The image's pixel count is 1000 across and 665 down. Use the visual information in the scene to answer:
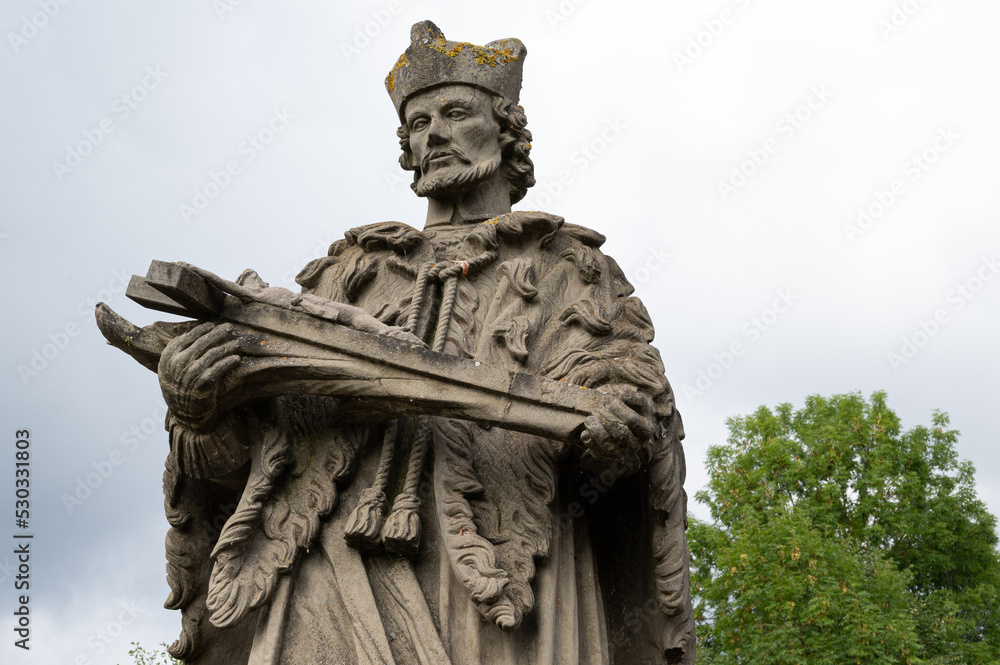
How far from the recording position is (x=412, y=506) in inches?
223

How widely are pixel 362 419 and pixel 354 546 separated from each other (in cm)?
55

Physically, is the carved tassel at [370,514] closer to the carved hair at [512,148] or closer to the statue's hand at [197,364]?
the statue's hand at [197,364]

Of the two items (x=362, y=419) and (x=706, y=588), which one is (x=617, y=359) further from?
(x=706, y=588)

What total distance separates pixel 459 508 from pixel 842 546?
12.5 metres

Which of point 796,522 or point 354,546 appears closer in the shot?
point 354,546

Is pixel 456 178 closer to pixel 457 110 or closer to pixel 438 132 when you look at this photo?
pixel 438 132

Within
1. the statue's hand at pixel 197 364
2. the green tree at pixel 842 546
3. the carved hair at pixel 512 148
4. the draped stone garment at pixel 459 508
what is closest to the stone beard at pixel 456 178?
the carved hair at pixel 512 148

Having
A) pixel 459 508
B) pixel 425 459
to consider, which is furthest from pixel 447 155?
pixel 459 508

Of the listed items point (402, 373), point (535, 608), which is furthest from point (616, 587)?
point (402, 373)

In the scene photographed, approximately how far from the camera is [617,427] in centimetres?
534

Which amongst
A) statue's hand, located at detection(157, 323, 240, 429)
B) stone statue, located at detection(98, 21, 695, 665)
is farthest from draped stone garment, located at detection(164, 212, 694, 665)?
statue's hand, located at detection(157, 323, 240, 429)

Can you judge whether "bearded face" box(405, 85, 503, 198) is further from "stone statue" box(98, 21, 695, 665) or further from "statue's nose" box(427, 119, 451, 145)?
"stone statue" box(98, 21, 695, 665)

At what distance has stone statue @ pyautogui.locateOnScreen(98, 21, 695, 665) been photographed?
5.44 metres

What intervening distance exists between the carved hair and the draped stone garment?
0.74 meters
